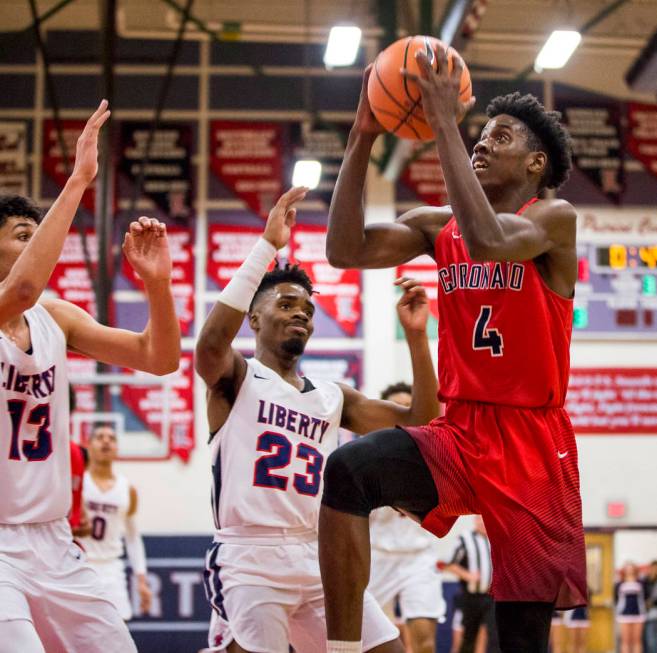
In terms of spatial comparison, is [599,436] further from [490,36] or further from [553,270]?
[553,270]

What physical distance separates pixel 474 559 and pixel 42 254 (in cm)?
873

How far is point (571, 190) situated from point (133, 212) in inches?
239

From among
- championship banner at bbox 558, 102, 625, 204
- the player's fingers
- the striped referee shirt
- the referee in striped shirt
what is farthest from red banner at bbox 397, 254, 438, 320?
the player's fingers

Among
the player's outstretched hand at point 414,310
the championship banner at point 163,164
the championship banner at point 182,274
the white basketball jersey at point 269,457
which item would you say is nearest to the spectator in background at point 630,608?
the championship banner at point 182,274

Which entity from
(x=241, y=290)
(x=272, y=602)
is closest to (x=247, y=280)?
(x=241, y=290)

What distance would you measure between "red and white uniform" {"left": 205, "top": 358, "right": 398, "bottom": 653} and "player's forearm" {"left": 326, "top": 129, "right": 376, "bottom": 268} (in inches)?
43.2

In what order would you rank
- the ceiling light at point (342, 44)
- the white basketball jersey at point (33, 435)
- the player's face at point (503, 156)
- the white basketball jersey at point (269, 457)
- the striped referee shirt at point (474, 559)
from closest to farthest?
the white basketball jersey at point (33, 435)
the player's face at point (503, 156)
the white basketball jersey at point (269, 457)
the ceiling light at point (342, 44)
the striped referee shirt at point (474, 559)

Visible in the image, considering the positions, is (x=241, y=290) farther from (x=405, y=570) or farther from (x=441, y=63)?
(x=405, y=570)

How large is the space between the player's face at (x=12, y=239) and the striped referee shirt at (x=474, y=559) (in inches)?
328

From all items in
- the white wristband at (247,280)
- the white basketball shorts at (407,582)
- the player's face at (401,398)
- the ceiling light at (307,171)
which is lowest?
the white basketball shorts at (407,582)

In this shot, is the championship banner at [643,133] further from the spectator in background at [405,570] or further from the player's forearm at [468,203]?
the player's forearm at [468,203]

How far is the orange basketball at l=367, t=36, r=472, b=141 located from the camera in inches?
153

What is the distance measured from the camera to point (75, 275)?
14.1 meters

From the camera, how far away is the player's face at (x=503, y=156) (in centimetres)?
398
